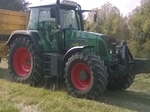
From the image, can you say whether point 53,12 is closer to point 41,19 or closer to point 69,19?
point 69,19

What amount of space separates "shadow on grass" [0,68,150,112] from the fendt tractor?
33 centimetres

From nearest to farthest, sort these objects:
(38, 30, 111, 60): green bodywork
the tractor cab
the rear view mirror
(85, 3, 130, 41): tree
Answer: (38, 30, 111, 60): green bodywork
the rear view mirror
the tractor cab
(85, 3, 130, 41): tree

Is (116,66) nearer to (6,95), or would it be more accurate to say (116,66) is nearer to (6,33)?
(6,95)

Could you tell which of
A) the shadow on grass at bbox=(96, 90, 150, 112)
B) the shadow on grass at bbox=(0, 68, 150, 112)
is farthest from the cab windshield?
the shadow on grass at bbox=(96, 90, 150, 112)

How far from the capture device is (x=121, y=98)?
7.06 m

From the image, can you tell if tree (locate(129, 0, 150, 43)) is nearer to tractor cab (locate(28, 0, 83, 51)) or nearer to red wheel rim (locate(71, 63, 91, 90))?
tractor cab (locate(28, 0, 83, 51))

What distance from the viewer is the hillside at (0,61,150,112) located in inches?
214

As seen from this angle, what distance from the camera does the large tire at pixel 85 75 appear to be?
A: 245 inches

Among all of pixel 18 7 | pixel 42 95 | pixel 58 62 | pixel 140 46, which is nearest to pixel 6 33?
pixel 58 62

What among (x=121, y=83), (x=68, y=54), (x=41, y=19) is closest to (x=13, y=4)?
(x=41, y=19)

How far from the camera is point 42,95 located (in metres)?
6.41

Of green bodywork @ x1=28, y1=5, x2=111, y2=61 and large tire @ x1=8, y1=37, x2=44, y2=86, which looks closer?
green bodywork @ x1=28, y1=5, x2=111, y2=61

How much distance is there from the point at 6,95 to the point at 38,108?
4.27 ft

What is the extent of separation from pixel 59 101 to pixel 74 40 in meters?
2.05
